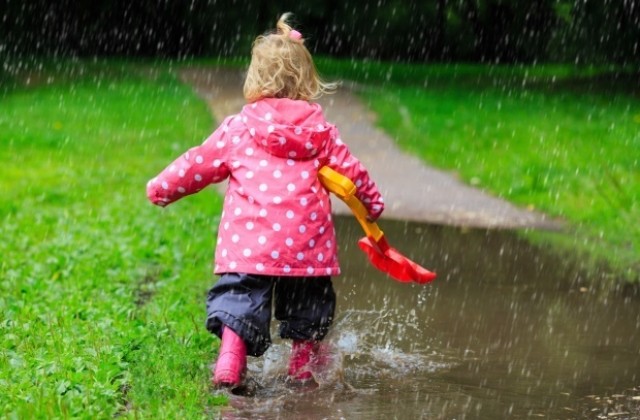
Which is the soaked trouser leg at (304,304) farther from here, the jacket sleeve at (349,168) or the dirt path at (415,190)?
the dirt path at (415,190)

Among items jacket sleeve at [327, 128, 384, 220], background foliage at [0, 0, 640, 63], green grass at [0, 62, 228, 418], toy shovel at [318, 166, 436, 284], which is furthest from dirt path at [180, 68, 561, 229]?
background foliage at [0, 0, 640, 63]

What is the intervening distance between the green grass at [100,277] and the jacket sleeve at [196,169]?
0.72 meters

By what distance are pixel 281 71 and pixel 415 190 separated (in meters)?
5.79

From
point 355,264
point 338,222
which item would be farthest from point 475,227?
point 355,264

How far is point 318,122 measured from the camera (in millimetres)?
4891

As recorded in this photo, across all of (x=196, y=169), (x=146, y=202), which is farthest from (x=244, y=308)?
(x=146, y=202)

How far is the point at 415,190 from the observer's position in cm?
1058

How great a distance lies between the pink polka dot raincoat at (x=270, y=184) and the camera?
4.80m

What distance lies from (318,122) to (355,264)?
109 inches

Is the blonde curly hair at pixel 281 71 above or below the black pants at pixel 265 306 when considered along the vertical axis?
above

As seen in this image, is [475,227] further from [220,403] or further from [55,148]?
[55,148]

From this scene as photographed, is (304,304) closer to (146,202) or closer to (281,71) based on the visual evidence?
(281,71)

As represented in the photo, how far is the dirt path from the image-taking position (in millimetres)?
9242

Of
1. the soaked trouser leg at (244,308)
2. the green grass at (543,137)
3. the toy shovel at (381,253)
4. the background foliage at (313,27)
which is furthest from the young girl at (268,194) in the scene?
the background foliage at (313,27)
